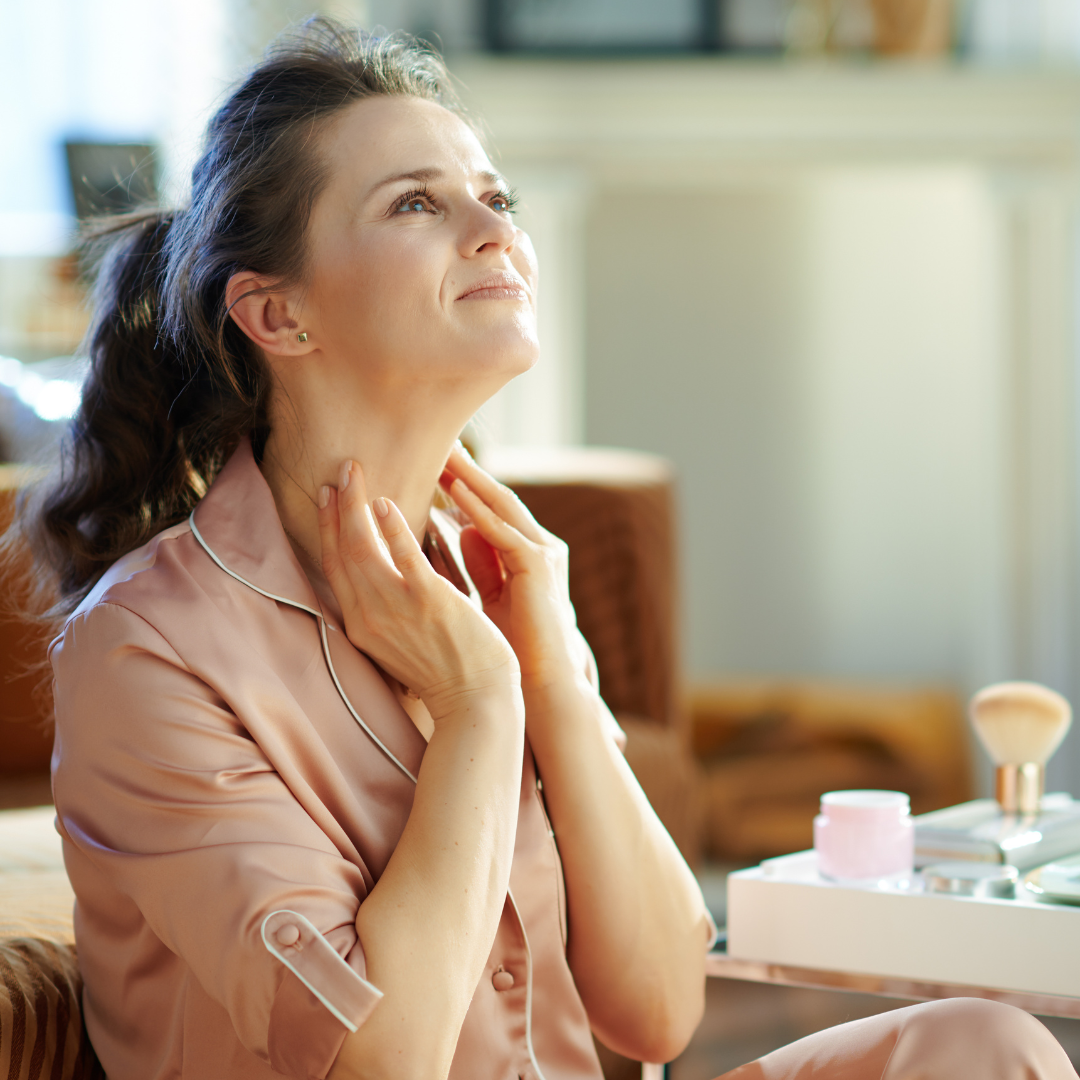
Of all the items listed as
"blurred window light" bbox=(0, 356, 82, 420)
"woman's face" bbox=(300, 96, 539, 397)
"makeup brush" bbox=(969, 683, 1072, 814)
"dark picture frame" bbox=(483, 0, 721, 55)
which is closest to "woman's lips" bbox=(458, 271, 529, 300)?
"woman's face" bbox=(300, 96, 539, 397)

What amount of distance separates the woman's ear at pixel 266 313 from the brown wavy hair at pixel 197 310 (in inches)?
0.4

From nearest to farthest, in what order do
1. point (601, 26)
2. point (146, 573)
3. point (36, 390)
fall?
1. point (146, 573)
2. point (36, 390)
3. point (601, 26)

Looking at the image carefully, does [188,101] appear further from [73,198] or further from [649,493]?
[649,493]

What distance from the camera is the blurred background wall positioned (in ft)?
9.79

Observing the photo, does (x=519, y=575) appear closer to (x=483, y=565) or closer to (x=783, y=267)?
(x=483, y=565)

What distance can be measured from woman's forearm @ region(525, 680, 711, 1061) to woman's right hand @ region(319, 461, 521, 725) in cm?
10

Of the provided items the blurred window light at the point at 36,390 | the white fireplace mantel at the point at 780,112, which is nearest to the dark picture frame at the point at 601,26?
the white fireplace mantel at the point at 780,112

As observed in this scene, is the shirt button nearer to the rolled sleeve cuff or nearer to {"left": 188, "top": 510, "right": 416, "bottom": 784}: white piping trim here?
the rolled sleeve cuff

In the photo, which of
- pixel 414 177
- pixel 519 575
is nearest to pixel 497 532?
pixel 519 575

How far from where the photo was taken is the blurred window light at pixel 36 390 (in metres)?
1.65

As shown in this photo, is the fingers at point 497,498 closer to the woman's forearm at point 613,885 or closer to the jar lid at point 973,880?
the woman's forearm at point 613,885

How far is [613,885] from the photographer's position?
3.14 feet

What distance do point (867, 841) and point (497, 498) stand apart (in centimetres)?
37

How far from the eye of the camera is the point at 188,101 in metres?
3.13
